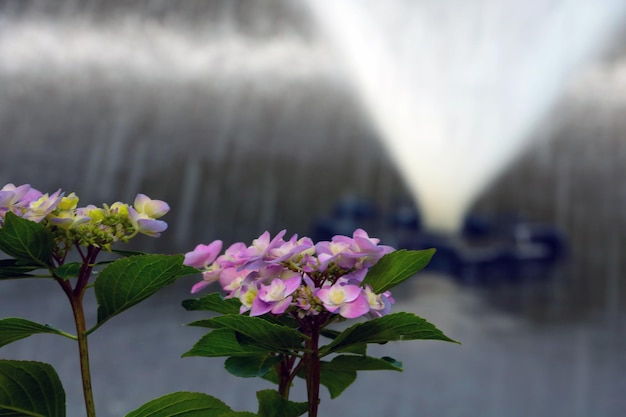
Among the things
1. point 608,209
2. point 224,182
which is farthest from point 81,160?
point 608,209

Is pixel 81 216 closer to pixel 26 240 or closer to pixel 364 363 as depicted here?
pixel 26 240

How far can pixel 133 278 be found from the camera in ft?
1.41

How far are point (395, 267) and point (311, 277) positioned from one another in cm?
5

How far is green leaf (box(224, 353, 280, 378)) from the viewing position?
1.46 ft

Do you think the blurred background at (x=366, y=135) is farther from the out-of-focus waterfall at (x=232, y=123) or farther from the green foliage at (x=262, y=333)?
the green foliage at (x=262, y=333)

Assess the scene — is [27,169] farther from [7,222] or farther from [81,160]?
[7,222]

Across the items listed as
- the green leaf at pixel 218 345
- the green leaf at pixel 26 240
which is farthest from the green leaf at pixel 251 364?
the green leaf at pixel 26 240

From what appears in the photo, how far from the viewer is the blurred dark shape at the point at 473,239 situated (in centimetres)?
514

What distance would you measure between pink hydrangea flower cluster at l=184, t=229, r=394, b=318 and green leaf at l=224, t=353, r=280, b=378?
35mm

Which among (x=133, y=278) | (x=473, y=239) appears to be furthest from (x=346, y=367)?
(x=473, y=239)

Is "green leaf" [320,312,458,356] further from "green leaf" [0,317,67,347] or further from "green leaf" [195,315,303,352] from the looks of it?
"green leaf" [0,317,67,347]

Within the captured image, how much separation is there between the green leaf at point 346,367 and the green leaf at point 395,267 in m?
0.04

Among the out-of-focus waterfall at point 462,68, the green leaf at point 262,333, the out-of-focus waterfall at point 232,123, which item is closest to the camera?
the green leaf at point 262,333

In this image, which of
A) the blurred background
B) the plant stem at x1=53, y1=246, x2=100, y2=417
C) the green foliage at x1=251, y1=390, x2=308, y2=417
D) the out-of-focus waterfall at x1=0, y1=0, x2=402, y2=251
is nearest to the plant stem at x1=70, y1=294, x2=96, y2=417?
the plant stem at x1=53, y1=246, x2=100, y2=417
